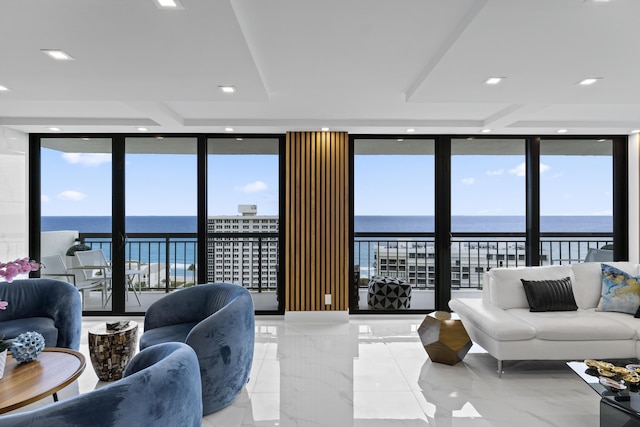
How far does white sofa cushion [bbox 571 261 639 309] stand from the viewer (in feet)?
13.1

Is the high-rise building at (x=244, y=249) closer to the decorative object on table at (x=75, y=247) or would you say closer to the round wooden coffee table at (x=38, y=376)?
the decorative object on table at (x=75, y=247)

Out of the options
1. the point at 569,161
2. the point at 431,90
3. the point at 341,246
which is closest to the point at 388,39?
the point at 431,90

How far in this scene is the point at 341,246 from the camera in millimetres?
5121

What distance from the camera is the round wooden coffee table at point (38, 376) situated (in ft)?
6.67

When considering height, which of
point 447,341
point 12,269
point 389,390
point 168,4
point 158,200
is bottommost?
point 389,390

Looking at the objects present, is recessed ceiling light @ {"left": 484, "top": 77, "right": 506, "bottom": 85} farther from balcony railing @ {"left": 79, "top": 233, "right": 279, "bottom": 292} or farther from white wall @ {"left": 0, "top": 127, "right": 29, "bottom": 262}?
white wall @ {"left": 0, "top": 127, "right": 29, "bottom": 262}

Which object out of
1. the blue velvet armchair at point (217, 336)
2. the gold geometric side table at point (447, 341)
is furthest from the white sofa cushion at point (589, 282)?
the blue velvet armchair at point (217, 336)

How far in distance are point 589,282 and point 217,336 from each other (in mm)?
3819

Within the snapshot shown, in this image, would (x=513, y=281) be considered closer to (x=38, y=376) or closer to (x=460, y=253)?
(x=460, y=253)

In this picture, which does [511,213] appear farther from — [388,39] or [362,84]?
[388,39]

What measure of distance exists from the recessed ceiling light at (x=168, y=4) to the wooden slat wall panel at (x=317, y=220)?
3.34 m

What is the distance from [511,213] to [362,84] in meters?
3.46

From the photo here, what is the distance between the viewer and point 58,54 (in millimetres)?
2357

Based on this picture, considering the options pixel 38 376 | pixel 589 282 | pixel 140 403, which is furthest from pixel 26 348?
pixel 589 282
